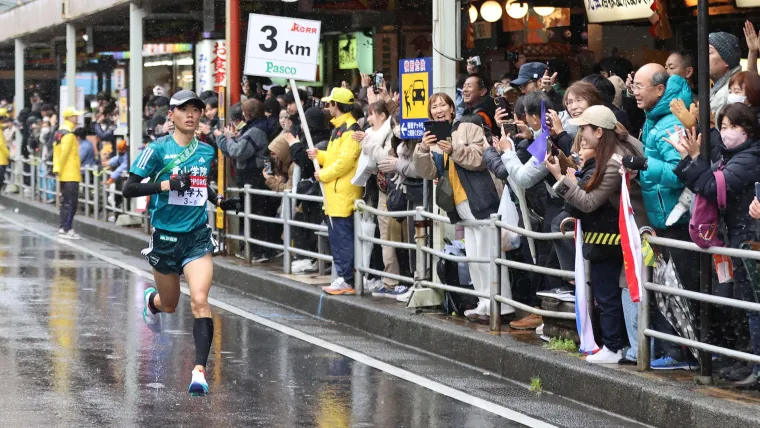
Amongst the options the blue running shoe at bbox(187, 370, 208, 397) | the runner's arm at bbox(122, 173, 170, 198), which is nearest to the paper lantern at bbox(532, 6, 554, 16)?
the runner's arm at bbox(122, 173, 170, 198)

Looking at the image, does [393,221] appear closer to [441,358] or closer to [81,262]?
[441,358]

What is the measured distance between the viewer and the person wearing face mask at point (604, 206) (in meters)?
8.95

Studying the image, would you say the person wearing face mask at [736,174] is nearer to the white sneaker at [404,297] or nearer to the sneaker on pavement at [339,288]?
the white sneaker at [404,297]

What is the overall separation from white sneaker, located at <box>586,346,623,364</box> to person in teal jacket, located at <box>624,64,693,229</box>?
0.90 m

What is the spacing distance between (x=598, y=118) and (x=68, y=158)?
15123 mm

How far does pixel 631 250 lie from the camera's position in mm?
Result: 8531

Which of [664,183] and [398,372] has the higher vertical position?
[664,183]

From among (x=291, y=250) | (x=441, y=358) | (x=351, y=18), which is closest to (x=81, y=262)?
(x=291, y=250)

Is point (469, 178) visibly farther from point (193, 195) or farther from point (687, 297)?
point (687, 297)

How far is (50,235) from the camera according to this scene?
74.8 feet

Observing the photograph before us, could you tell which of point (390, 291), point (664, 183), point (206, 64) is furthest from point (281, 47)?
point (206, 64)

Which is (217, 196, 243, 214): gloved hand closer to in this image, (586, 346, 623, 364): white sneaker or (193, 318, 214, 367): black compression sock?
(193, 318, 214, 367): black compression sock

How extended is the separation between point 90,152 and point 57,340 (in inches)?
548

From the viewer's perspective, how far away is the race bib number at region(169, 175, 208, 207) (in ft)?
31.1
